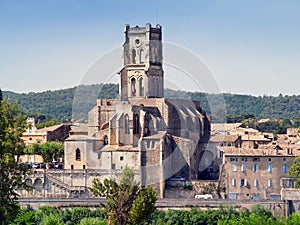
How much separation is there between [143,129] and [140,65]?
8.27 m

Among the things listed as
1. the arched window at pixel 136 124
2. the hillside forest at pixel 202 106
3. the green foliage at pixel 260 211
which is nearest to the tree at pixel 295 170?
the green foliage at pixel 260 211

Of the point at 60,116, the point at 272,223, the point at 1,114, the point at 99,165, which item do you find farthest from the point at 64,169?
the point at 60,116

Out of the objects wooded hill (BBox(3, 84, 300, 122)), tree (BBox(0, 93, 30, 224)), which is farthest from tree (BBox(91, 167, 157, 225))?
wooded hill (BBox(3, 84, 300, 122))

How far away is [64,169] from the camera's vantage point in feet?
194

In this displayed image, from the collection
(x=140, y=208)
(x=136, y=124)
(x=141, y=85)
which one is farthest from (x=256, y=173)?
(x=140, y=208)

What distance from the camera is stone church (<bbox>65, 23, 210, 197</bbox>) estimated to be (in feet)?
189

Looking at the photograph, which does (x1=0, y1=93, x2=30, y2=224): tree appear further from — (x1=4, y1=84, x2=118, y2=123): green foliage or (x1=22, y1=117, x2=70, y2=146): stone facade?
(x1=4, y1=84, x2=118, y2=123): green foliage

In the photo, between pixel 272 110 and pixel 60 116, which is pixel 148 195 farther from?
pixel 272 110

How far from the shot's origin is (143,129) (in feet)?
195

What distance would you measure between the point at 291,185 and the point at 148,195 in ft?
55.3

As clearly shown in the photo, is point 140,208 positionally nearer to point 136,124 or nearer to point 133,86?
point 136,124

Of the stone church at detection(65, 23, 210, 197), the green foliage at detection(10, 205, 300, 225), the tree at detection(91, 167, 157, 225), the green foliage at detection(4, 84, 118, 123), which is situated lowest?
the green foliage at detection(10, 205, 300, 225)

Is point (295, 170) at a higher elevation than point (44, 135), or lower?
lower

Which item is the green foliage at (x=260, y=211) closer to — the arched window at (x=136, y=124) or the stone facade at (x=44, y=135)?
the arched window at (x=136, y=124)
